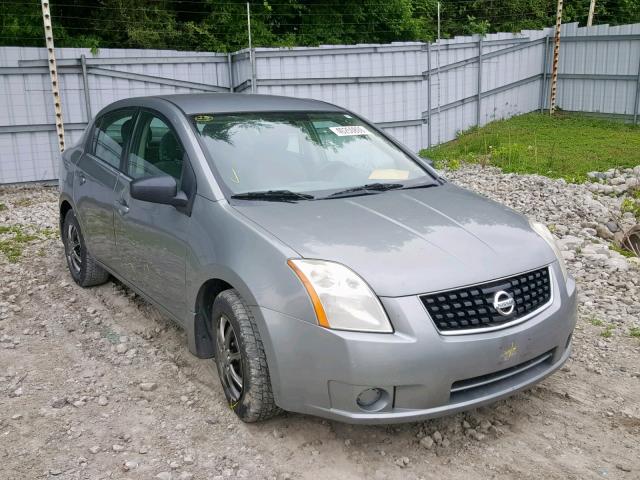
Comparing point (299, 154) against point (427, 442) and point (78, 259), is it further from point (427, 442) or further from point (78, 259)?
point (78, 259)

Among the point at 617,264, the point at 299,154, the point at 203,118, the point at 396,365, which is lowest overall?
the point at 617,264

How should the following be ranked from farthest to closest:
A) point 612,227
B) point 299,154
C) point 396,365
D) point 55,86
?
1. point 55,86
2. point 612,227
3. point 299,154
4. point 396,365

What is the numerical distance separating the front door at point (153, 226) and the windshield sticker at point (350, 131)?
3.61 feet

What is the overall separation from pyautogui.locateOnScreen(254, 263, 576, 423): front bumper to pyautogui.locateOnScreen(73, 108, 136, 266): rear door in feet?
7.06

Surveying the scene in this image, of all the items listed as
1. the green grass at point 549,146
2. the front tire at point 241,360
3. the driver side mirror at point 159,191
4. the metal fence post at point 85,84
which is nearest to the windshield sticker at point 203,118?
the driver side mirror at point 159,191

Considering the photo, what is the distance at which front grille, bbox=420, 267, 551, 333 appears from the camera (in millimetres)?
2918

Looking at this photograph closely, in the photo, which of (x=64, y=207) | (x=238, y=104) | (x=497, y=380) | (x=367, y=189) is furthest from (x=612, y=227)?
(x=64, y=207)

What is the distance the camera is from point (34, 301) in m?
5.46

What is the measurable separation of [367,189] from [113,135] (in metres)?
2.15

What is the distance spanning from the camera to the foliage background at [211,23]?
12.4 m

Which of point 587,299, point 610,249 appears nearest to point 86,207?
point 587,299

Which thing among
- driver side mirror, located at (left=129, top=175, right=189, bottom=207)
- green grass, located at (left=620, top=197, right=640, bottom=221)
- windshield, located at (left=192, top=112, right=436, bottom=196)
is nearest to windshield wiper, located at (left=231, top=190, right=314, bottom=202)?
windshield, located at (left=192, top=112, right=436, bottom=196)

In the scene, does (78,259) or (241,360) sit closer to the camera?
(241,360)

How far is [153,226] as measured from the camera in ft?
13.2
